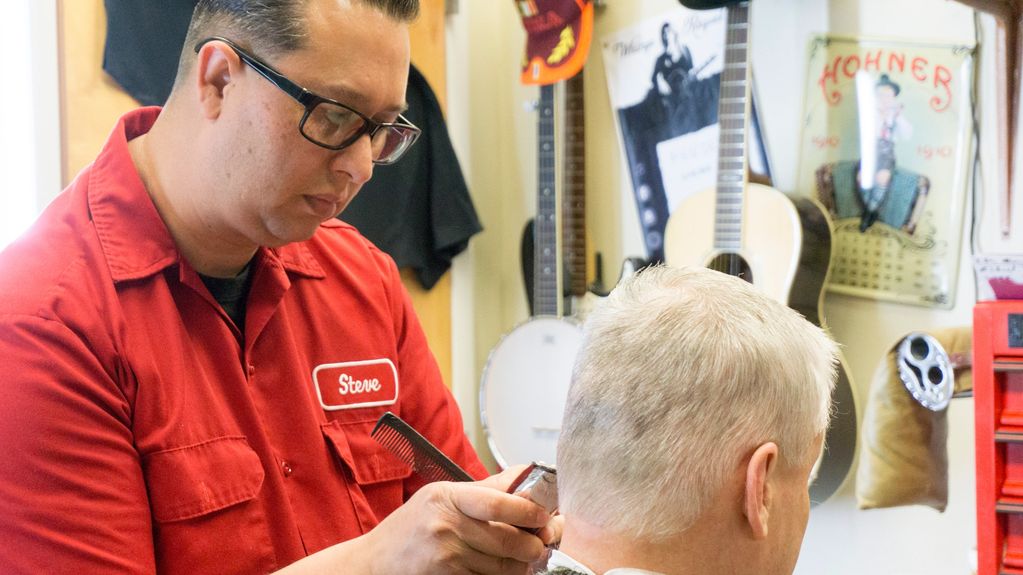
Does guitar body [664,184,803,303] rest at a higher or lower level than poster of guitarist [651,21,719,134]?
lower

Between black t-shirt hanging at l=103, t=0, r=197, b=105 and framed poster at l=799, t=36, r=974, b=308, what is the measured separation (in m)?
1.42

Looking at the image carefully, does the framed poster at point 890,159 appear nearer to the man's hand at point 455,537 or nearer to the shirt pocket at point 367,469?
the shirt pocket at point 367,469

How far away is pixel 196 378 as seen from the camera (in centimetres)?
130

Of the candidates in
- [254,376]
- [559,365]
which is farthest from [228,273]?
[559,365]

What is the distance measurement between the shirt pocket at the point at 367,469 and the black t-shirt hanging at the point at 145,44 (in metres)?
1.08

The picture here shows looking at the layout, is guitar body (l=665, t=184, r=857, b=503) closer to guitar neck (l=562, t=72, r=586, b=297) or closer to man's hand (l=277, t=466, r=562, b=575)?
guitar neck (l=562, t=72, r=586, b=297)

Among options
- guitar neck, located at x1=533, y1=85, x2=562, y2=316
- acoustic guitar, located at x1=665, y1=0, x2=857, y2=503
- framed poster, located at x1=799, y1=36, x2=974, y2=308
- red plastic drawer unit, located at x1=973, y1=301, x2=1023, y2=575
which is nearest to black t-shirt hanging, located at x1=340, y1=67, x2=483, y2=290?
guitar neck, located at x1=533, y1=85, x2=562, y2=316

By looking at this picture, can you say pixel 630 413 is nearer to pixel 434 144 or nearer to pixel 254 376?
pixel 254 376

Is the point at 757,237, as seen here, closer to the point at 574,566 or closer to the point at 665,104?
the point at 665,104

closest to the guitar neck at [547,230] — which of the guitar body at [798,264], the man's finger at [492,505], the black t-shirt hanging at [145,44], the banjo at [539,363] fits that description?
the banjo at [539,363]

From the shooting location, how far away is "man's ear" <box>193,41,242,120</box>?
1232 mm

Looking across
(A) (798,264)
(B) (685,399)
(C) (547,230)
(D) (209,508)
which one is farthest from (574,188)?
(B) (685,399)

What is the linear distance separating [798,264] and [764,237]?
11cm

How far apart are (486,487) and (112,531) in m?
0.42
